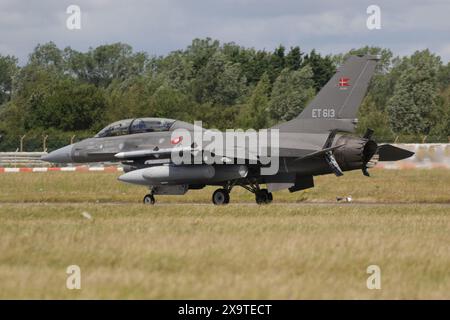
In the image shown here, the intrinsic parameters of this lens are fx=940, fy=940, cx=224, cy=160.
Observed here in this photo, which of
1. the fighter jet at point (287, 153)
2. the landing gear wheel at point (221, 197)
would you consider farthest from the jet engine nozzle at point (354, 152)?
the landing gear wheel at point (221, 197)

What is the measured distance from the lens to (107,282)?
436 inches

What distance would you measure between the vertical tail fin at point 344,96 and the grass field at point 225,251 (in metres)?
2.22

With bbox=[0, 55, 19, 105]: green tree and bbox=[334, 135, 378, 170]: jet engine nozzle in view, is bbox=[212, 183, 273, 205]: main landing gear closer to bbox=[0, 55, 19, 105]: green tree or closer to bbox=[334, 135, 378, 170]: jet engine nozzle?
bbox=[334, 135, 378, 170]: jet engine nozzle

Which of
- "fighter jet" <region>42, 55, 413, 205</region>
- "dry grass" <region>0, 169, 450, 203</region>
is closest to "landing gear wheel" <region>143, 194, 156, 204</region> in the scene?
"fighter jet" <region>42, 55, 413, 205</region>

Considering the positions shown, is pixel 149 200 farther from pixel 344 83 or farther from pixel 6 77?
pixel 6 77

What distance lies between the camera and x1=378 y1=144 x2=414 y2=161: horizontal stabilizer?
2317 cm

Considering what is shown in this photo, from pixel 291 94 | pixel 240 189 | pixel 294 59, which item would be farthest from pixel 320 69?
pixel 240 189

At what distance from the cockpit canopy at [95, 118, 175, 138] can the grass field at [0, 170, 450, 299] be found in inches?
131

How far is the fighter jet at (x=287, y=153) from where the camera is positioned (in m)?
22.9

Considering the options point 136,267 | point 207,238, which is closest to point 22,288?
point 136,267

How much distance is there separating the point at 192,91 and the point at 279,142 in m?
58.3

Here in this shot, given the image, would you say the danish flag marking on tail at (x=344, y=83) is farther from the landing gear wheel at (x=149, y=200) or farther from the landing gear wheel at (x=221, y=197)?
the landing gear wheel at (x=149, y=200)

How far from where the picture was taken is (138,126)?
25.5 m

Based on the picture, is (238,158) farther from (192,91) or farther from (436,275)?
(192,91)
